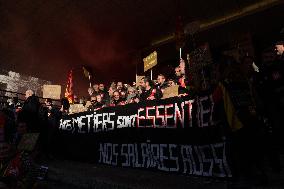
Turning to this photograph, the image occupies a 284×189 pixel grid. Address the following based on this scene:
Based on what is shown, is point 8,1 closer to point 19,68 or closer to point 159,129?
point 19,68

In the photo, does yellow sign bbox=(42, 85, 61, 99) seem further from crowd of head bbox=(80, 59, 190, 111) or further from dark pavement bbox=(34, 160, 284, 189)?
dark pavement bbox=(34, 160, 284, 189)

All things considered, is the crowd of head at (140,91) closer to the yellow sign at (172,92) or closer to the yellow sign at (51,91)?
the yellow sign at (172,92)

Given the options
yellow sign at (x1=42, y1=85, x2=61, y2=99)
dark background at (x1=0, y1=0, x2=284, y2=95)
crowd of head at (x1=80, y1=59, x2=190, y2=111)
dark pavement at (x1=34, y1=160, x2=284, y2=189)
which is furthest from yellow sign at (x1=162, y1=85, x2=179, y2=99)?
yellow sign at (x1=42, y1=85, x2=61, y2=99)

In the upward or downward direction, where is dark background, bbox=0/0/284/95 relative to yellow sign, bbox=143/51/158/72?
upward

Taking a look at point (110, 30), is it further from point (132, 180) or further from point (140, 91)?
point (132, 180)

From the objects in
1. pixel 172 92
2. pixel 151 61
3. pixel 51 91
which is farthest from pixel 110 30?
pixel 172 92

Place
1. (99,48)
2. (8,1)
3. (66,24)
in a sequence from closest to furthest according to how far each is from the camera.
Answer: (8,1)
(66,24)
(99,48)

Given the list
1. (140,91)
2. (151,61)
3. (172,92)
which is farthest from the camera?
(151,61)

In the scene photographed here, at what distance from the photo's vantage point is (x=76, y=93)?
18766 millimetres

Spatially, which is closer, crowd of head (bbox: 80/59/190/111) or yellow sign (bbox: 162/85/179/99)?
yellow sign (bbox: 162/85/179/99)

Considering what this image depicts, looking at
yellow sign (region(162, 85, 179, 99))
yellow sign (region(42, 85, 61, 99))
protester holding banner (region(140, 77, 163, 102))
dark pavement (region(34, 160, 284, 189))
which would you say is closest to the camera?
dark pavement (region(34, 160, 284, 189))

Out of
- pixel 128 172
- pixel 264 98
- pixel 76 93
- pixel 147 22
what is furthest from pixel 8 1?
pixel 264 98

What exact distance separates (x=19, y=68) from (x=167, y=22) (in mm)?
10425

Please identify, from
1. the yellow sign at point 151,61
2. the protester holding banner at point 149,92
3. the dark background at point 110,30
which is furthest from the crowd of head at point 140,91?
the dark background at point 110,30
